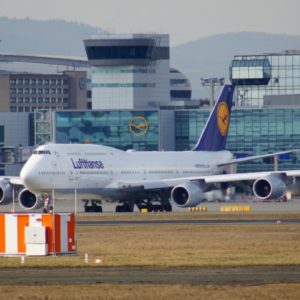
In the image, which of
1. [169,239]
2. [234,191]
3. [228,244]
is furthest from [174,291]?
[234,191]

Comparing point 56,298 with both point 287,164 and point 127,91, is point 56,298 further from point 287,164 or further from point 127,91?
point 127,91

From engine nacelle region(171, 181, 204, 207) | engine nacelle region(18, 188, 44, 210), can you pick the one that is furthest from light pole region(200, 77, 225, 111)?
engine nacelle region(171, 181, 204, 207)

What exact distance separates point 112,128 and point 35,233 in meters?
129

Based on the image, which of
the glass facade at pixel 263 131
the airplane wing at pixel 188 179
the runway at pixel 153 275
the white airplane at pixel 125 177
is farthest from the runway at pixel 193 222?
the glass facade at pixel 263 131

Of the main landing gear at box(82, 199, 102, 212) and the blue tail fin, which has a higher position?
the blue tail fin

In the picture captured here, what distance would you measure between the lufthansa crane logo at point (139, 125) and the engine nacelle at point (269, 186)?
86330 millimetres

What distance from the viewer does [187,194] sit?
94312mm

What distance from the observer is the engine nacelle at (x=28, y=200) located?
321 ft

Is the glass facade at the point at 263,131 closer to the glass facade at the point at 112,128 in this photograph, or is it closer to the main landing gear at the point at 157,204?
the glass facade at the point at 112,128

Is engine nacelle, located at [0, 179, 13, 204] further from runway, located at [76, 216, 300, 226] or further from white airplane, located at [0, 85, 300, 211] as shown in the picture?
runway, located at [76, 216, 300, 226]

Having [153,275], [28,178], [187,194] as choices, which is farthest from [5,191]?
[153,275]

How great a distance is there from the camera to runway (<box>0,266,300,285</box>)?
1618 inches

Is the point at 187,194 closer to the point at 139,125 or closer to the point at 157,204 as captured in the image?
the point at 157,204

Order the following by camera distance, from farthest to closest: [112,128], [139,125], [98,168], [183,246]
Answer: [139,125]
[112,128]
[98,168]
[183,246]
